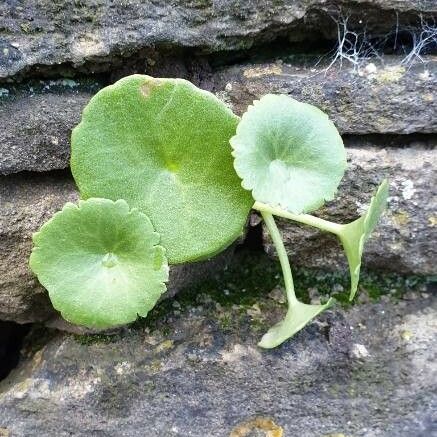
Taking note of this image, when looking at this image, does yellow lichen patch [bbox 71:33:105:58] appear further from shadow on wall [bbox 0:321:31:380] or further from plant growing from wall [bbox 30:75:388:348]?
shadow on wall [bbox 0:321:31:380]

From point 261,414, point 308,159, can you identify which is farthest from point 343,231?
point 261,414

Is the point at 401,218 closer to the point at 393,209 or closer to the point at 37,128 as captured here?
the point at 393,209

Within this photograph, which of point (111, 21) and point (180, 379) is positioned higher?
point (111, 21)

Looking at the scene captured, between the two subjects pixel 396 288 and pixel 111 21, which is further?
pixel 396 288

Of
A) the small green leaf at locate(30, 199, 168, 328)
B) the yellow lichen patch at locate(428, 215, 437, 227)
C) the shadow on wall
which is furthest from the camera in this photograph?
the shadow on wall

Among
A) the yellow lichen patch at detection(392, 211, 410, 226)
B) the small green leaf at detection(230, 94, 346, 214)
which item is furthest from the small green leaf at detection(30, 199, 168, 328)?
the yellow lichen patch at detection(392, 211, 410, 226)

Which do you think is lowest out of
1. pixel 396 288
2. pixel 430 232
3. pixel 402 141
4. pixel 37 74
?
pixel 396 288

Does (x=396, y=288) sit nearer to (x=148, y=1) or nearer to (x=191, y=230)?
(x=191, y=230)
